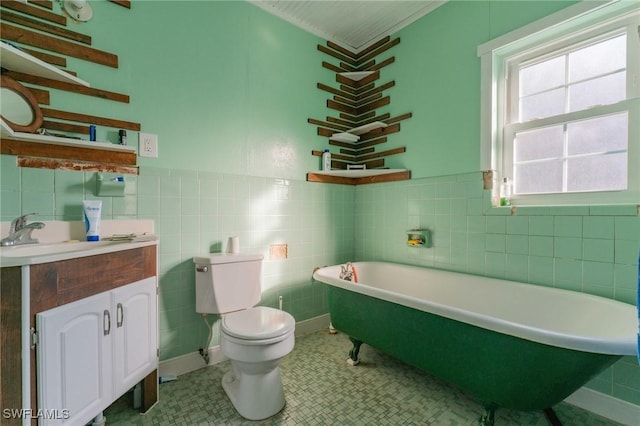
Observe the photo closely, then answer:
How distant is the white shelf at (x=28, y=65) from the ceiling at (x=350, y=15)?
55.4 inches

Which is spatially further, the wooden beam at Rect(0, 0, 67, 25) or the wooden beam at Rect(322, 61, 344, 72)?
the wooden beam at Rect(322, 61, 344, 72)

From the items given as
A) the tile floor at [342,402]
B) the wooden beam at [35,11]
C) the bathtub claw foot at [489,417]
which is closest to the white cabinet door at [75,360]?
the tile floor at [342,402]

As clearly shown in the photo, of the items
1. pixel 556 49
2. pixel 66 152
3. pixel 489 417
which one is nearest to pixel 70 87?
pixel 66 152

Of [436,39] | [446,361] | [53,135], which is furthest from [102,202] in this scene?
[436,39]

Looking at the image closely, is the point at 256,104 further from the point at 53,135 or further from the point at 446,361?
the point at 446,361

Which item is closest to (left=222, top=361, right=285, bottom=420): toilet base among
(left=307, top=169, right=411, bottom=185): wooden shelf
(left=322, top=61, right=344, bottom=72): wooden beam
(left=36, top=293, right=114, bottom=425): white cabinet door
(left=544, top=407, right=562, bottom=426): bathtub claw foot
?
(left=36, top=293, right=114, bottom=425): white cabinet door

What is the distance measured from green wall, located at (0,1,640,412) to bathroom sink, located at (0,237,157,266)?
0.68ft

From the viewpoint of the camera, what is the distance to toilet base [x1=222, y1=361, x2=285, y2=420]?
1421mm

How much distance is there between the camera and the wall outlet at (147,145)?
67.7 inches

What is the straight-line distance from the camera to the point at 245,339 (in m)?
1.37

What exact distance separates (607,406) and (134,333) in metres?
2.42

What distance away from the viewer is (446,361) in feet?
4.59

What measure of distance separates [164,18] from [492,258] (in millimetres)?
2688

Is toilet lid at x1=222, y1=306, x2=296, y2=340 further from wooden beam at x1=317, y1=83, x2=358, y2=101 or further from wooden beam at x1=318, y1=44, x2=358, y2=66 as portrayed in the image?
wooden beam at x1=318, y1=44, x2=358, y2=66
